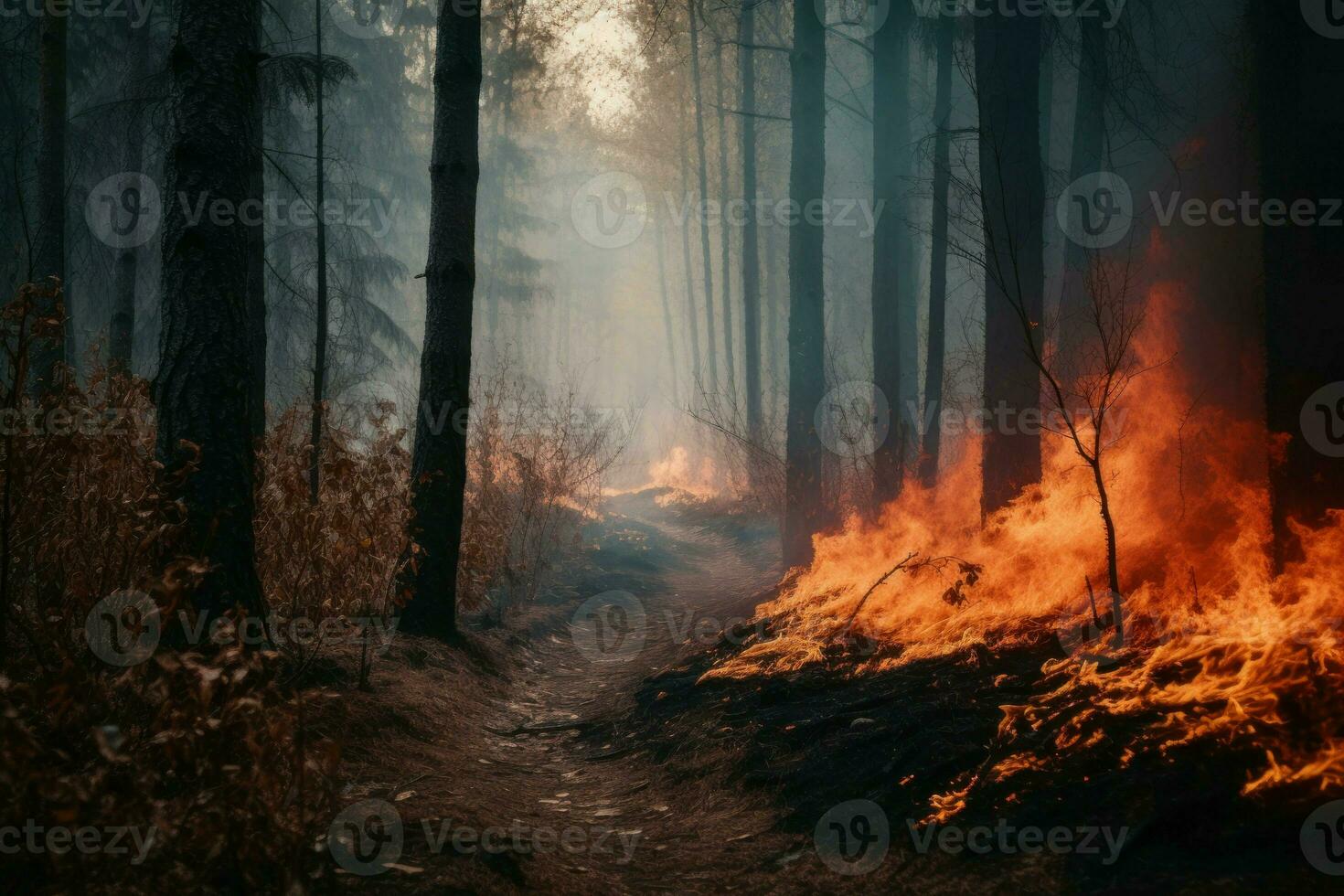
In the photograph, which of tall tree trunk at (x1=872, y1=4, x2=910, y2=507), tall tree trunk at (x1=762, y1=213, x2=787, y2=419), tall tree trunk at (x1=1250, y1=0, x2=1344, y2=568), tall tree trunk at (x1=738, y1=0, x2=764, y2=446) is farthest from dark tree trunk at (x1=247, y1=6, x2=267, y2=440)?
tall tree trunk at (x1=762, y1=213, x2=787, y2=419)

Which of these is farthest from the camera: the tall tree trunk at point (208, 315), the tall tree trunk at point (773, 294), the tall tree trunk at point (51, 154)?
the tall tree trunk at point (773, 294)

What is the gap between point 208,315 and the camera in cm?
423

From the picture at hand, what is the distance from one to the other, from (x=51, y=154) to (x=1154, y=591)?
11.7 m

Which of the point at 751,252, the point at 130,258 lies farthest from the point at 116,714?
the point at 751,252

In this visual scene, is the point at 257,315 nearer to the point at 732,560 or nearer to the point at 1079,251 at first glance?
the point at 732,560

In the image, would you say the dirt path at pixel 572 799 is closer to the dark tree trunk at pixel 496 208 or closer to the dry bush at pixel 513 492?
the dry bush at pixel 513 492

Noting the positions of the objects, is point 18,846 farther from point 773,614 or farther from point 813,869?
point 773,614

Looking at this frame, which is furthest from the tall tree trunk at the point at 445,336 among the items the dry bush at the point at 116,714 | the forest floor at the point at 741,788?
the dry bush at the point at 116,714

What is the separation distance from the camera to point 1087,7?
9617 mm

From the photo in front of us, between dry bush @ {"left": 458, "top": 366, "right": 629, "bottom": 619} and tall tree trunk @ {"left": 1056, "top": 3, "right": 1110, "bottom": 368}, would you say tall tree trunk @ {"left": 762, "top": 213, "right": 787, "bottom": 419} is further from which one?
dry bush @ {"left": 458, "top": 366, "right": 629, "bottom": 619}

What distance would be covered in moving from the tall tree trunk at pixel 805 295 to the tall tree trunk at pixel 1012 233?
3.63 metres

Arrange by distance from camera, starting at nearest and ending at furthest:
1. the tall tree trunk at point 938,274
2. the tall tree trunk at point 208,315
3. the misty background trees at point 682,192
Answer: the tall tree trunk at point 208,315 → the misty background trees at point 682,192 → the tall tree trunk at point 938,274

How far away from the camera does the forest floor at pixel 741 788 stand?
10.2 feet

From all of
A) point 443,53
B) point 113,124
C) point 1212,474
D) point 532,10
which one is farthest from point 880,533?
point 113,124
